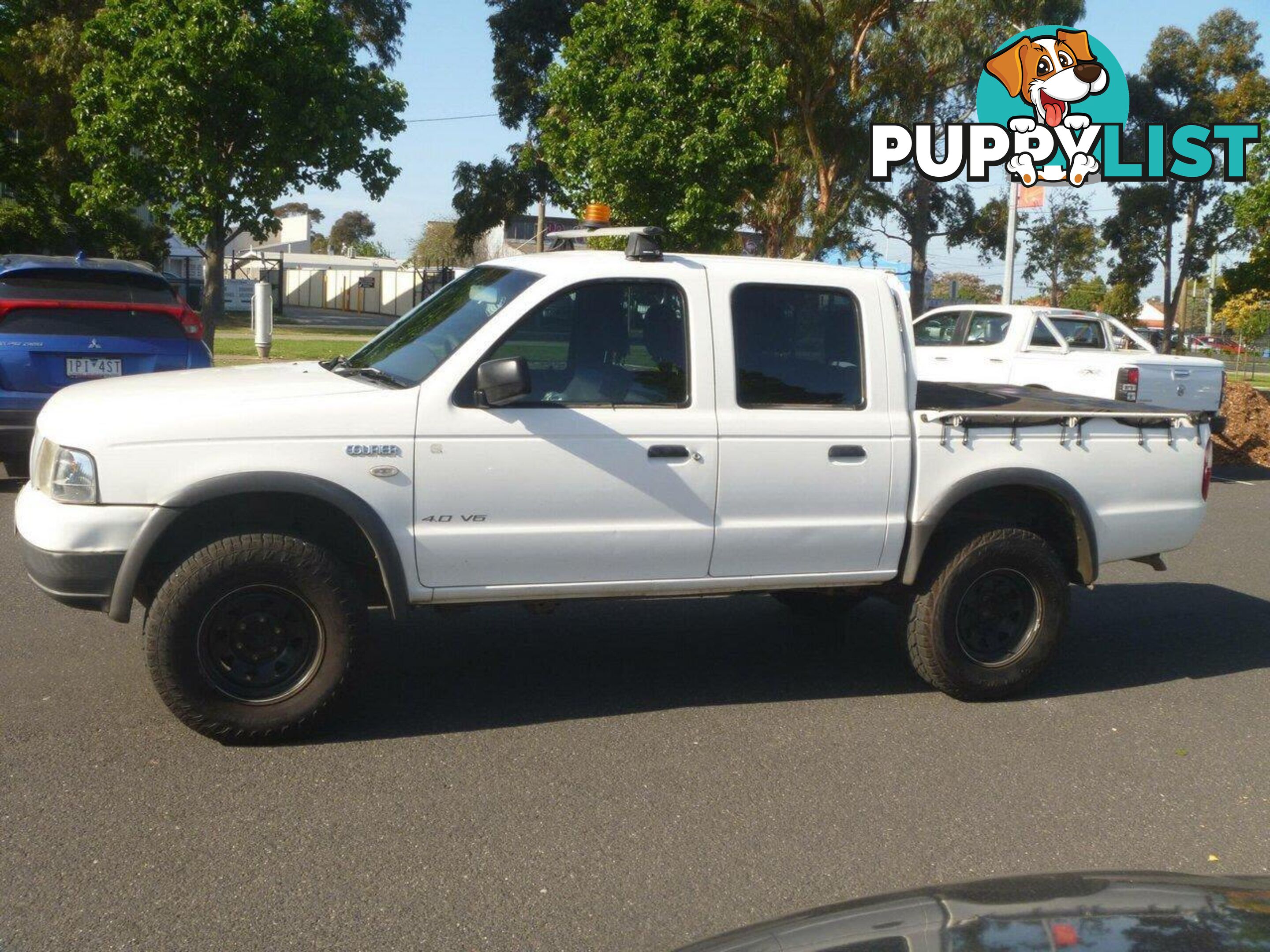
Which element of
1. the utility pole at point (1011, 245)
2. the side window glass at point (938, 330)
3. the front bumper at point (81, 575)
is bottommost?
the front bumper at point (81, 575)

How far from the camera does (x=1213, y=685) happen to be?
6.80 metres

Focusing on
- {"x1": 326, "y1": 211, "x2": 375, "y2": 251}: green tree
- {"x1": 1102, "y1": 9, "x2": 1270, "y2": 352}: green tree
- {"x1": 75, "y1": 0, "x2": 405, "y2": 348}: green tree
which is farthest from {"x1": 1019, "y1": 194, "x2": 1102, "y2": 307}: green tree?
{"x1": 326, "y1": 211, "x2": 375, "y2": 251}: green tree

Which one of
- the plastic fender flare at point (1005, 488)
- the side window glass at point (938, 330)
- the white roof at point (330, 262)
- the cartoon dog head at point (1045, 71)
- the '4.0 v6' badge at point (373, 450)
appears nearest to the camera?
the '4.0 v6' badge at point (373, 450)

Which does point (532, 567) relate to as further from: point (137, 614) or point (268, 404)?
point (137, 614)

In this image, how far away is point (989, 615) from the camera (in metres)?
Result: 6.28

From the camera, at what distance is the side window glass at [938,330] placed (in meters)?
17.2

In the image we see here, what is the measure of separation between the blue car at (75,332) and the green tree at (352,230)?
355 feet

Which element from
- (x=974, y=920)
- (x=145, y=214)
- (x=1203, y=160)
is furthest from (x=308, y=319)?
(x=974, y=920)

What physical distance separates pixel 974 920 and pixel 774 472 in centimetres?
358

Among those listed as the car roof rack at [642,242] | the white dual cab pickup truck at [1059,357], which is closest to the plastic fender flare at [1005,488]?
the car roof rack at [642,242]

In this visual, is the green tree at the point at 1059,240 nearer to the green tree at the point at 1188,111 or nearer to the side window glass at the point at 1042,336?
the green tree at the point at 1188,111

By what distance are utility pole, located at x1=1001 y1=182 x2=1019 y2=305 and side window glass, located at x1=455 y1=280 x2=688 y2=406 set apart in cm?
2224

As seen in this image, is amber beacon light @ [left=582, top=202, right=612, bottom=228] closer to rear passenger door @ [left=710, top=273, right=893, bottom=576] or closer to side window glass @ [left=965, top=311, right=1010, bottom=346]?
rear passenger door @ [left=710, top=273, right=893, bottom=576]

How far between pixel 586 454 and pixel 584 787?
134 centimetres
